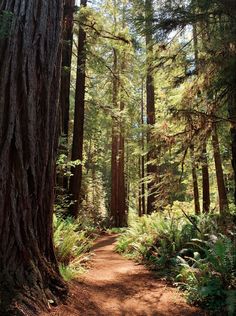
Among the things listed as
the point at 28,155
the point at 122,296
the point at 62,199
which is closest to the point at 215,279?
the point at 122,296

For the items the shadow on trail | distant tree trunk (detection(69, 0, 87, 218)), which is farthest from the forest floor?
distant tree trunk (detection(69, 0, 87, 218))

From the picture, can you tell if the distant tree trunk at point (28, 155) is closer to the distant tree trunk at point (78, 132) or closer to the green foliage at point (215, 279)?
the green foliage at point (215, 279)

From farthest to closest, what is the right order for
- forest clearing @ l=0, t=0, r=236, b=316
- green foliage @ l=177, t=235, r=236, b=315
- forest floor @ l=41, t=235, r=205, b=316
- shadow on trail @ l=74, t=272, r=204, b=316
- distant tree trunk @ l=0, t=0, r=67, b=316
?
green foliage @ l=177, t=235, r=236, b=315, shadow on trail @ l=74, t=272, r=204, b=316, forest floor @ l=41, t=235, r=205, b=316, forest clearing @ l=0, t=0, r=236, b=316, distant tree trunk @ l=0, t=0, r=67, b=316

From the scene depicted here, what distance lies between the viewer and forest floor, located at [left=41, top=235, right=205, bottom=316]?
469 cm

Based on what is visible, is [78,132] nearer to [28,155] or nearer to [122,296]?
[122,296]

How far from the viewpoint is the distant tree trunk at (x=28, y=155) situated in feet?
12.6

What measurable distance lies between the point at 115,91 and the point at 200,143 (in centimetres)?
608

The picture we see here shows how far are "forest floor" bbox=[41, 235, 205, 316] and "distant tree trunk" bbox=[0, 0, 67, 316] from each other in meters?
0.43

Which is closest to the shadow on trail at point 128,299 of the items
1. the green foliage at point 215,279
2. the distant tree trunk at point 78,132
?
the green foliage at point 215,279

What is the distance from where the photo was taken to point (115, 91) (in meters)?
13.7

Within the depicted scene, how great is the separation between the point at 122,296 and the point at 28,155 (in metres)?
2.87

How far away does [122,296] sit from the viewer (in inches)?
222

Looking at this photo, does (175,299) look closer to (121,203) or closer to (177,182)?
(177,182)

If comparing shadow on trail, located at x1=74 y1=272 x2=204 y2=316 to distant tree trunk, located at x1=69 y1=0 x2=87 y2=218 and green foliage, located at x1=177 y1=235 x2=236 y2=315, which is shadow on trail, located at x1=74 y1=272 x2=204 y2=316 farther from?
distant tree trunk, located at x1=69 y1=0 x2=87 y2=218
